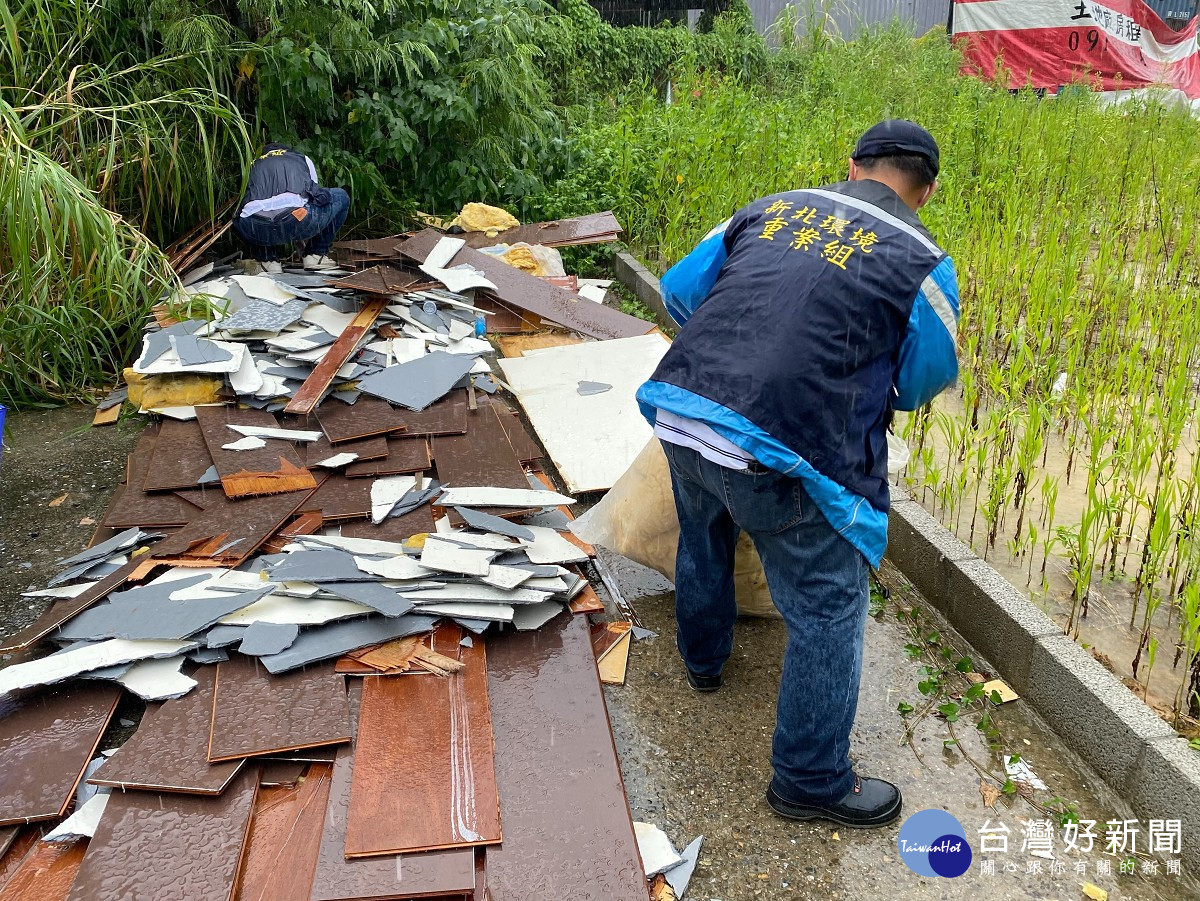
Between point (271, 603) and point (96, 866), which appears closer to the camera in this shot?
point (96, 866)

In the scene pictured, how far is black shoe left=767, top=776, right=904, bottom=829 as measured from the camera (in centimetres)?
252

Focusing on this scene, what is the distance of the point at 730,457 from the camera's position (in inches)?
88.7

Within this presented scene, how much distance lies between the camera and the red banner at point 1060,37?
50.7ft

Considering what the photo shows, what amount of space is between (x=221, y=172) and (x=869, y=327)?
228 inches

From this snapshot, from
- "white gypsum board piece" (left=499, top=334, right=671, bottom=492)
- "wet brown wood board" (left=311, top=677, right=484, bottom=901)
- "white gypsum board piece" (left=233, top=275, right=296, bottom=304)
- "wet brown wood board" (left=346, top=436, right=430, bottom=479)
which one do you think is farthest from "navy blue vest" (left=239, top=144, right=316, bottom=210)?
"wet brown wood board" (left=311, top=677, right=484, bottom=901)

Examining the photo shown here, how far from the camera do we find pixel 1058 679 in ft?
9.09

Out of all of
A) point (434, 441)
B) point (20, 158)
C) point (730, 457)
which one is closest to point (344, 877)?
point (730, 457)

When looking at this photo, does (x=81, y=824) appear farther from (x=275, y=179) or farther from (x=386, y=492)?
(x=275, y=179)

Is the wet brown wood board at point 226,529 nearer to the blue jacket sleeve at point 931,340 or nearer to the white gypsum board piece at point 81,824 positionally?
the white gypsum board piece at point 81,824

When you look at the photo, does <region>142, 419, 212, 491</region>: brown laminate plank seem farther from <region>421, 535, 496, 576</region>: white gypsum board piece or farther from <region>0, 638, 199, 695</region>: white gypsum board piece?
<region>421, 535, 496, 576</region>: white gypsum board piece

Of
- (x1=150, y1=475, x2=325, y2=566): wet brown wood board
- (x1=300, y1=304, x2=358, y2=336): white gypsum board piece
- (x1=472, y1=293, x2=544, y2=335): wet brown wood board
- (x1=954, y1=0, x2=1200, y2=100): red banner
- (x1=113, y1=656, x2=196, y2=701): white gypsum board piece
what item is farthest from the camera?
(x1=954, y1=0, x2=1200, y2=100): red banner

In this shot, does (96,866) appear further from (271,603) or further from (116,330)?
(116,330)

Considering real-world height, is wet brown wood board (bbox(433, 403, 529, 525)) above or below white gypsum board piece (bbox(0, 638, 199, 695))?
below

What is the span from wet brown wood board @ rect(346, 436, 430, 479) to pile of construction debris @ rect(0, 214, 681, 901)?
0.01 meters
